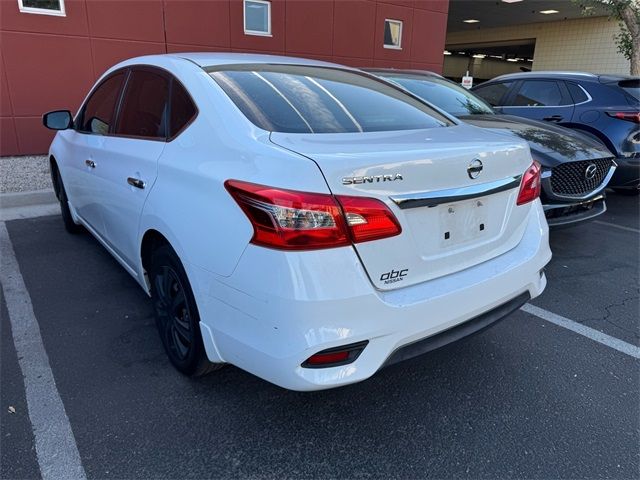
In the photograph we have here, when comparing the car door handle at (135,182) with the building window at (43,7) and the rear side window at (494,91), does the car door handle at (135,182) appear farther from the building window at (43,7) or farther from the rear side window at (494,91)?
the rear side window at (494,91)

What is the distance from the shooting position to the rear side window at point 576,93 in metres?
6.35

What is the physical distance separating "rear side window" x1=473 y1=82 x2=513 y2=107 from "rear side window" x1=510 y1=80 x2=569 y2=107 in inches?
11.2

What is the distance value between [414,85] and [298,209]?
4.46 meters

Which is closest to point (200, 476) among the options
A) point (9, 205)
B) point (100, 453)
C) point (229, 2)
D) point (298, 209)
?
point (100, 453)

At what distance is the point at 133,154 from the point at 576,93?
19.7 ft

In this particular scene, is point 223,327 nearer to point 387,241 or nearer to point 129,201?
point 387,241

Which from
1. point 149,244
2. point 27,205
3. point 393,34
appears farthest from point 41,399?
point 393,34

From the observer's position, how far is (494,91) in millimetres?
7523

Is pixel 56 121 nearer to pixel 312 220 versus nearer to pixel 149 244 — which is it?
pixel 149 244

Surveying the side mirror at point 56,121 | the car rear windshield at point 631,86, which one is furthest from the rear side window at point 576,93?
the side mirror at point 56,121

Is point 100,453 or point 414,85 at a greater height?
point 414,85

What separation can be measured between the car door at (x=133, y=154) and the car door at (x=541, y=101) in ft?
18.2

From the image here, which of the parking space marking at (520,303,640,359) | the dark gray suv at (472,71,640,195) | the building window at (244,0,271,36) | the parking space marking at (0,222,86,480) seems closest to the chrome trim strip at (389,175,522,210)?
the parking space marking at (520,303,640,359)

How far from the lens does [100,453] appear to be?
2.10 meters
